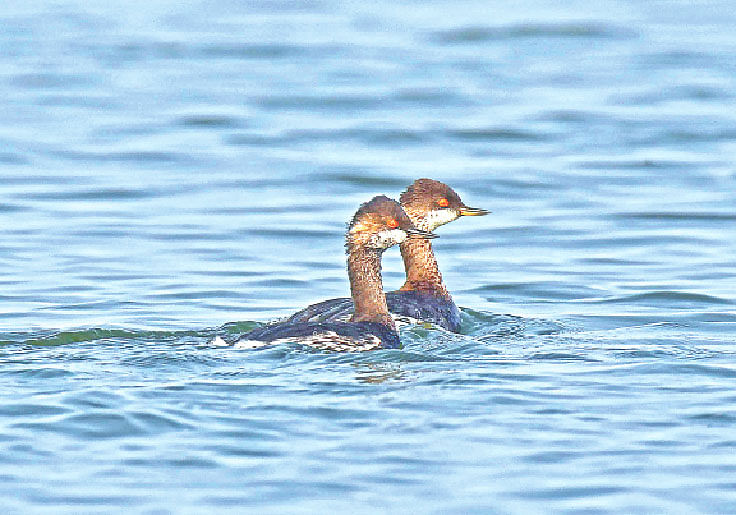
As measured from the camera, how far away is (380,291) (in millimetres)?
10633

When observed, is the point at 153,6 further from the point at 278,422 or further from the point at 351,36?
the point at 278,422

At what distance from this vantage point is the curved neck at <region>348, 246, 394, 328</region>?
10.5 meters

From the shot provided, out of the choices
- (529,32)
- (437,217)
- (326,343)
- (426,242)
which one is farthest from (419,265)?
(529,32)

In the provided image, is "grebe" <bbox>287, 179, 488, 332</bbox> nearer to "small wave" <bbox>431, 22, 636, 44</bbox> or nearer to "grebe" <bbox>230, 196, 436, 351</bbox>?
"grebe" <bbox>230, 196, 436, 351</bbox>

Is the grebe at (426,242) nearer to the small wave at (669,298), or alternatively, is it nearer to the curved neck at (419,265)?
the curved neck at (419,265)

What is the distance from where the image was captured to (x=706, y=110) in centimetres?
1995

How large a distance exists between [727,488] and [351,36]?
1750 cm

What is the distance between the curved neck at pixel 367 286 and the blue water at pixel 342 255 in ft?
0.99

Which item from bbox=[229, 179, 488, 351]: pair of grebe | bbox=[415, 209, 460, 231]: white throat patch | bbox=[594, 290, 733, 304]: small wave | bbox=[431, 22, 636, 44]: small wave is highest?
bbox=[431, 22, 636, 44]: small wave

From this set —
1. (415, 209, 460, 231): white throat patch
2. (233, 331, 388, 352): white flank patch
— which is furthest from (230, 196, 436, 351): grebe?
(415, 209, 460, 231): white throat patch

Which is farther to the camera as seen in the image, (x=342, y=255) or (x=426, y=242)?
(x=342, y=255)

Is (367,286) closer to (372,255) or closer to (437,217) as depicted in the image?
(372,255)

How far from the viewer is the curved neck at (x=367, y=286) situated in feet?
34.5

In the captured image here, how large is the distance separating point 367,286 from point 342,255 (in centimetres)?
368
